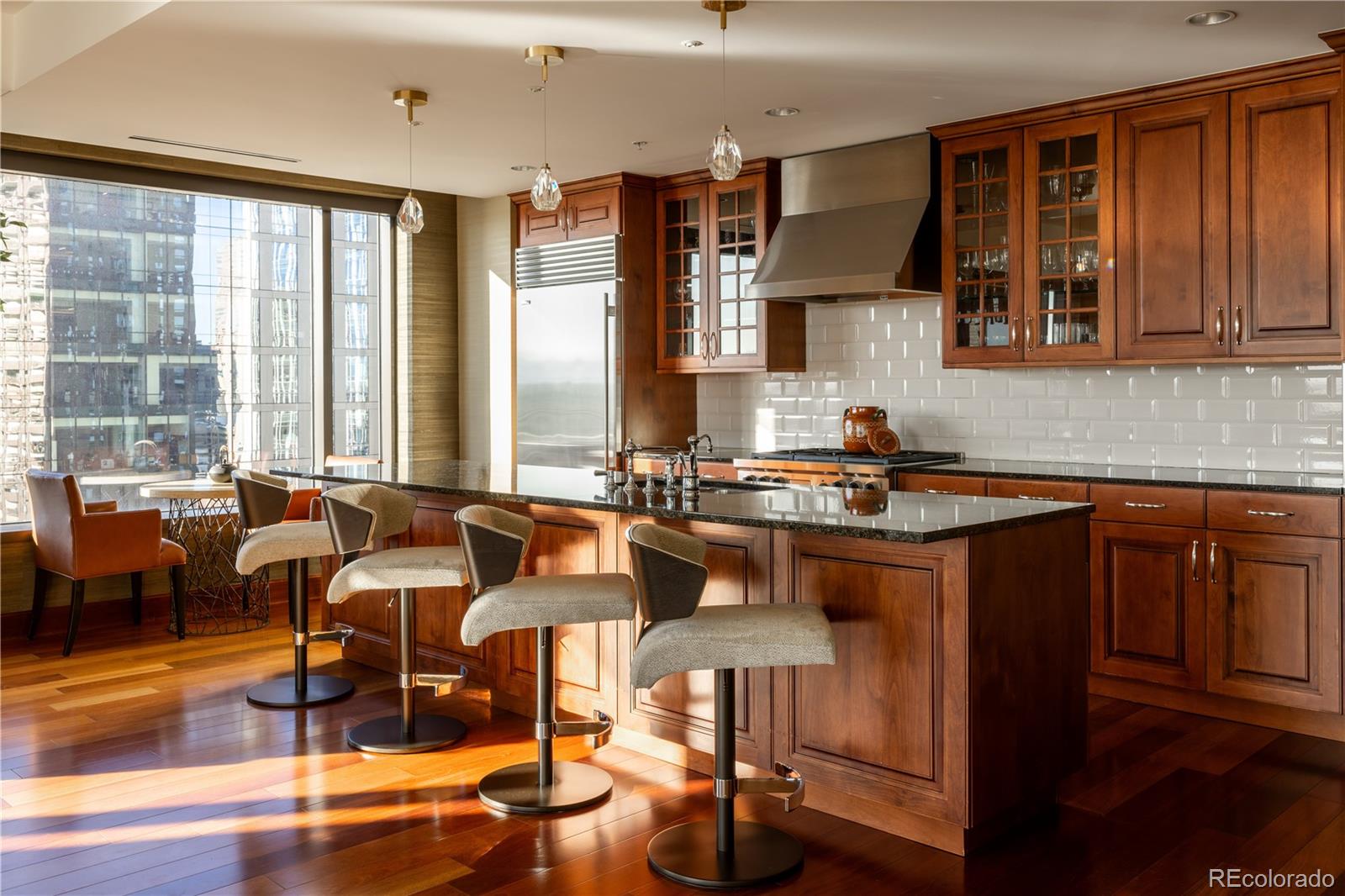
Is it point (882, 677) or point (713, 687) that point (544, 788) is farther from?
point (882, 677)

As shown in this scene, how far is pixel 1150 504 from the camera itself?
4246mm

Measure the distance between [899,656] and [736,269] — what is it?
144 inches

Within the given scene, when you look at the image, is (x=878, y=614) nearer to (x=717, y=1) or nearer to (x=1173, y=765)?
(x=1173, y=765)

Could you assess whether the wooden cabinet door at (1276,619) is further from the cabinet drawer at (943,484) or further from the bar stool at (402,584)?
the bar stool at (402,584)

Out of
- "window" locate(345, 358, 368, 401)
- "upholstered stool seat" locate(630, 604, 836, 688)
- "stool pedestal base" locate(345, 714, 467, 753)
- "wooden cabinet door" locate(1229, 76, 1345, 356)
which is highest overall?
"wooden cabinet door" locate(1229, 76, 1345, 356)

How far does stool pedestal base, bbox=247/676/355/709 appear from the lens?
14.2ft

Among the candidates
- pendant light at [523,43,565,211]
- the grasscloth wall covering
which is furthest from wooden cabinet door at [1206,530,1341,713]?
pendant light at [523,43,565,211]

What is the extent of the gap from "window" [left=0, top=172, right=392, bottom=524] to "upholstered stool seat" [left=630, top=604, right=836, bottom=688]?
4.47 metres

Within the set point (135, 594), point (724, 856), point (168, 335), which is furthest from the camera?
point (168, 335)

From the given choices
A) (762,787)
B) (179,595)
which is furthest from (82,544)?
(762,787)

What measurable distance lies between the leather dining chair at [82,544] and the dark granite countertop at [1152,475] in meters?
3.73

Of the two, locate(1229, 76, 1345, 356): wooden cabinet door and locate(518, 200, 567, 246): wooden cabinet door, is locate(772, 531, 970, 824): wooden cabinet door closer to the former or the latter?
locate(1229, 76, 1345, 356): wooden cabinet door

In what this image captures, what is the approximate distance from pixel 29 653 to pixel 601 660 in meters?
3.25

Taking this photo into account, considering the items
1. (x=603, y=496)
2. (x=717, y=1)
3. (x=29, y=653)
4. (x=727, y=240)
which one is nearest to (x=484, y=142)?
(x=727, y=240)
